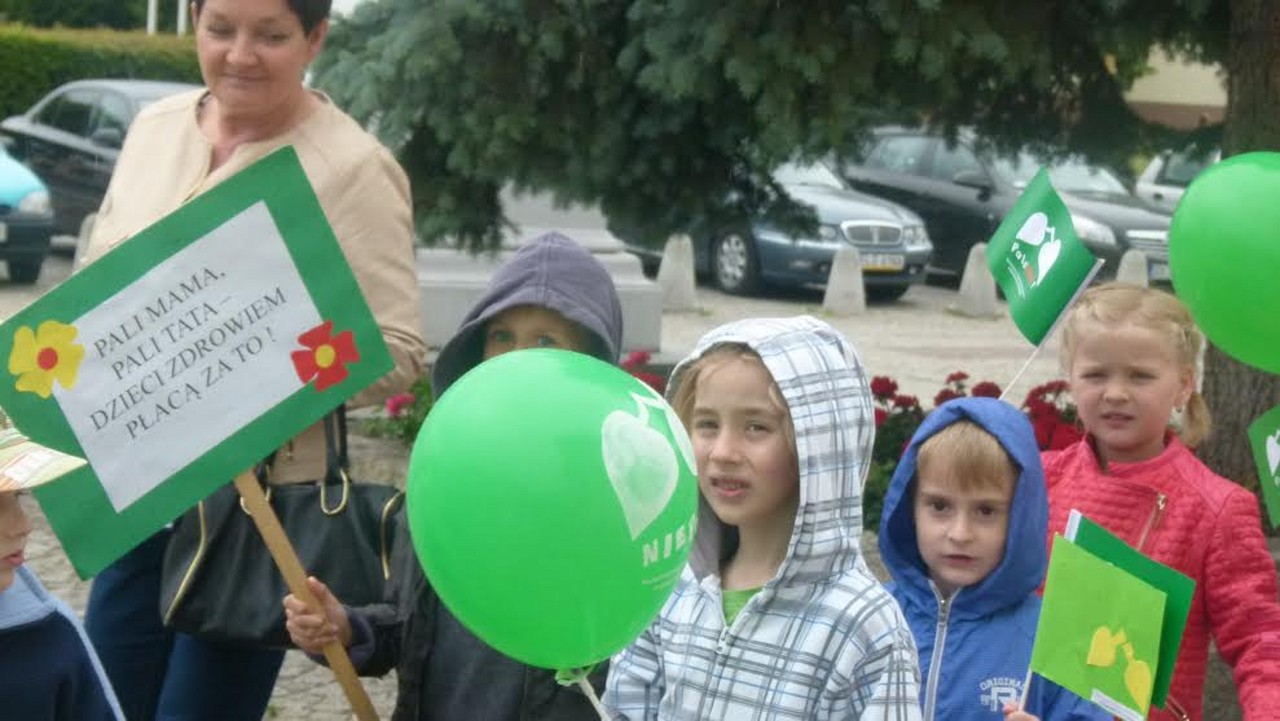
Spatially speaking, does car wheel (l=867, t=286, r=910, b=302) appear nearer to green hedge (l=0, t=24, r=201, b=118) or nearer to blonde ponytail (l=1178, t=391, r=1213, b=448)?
green hedge (l=0, t=24, r=201, b=118)

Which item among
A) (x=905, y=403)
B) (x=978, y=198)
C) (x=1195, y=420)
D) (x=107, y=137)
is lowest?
(x=107, y=137)

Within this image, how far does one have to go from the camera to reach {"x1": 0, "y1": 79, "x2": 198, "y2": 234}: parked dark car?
16.8 metres

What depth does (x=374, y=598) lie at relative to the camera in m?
3.35

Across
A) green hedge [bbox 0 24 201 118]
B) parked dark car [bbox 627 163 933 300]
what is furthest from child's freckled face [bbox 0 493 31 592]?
green hedge [bbox 0 24 201 118]

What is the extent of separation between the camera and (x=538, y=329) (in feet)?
10.9

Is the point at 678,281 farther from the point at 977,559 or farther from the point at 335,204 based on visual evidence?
the point at 977,559

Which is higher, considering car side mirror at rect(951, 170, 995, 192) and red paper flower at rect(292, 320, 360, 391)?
red paper flower at rect(292, 320, 360, 391)

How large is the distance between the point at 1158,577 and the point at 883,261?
14.7 m

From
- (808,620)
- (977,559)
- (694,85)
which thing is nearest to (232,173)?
(808,620)

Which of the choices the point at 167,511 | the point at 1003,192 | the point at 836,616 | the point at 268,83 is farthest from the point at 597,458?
the point at 1003,192

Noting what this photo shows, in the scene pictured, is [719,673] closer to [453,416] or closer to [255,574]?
[453,416]

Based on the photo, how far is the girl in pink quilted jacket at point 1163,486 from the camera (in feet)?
11.3

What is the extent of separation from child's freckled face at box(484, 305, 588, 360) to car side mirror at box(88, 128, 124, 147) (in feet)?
44.5

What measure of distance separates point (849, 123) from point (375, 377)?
374 centimetres
